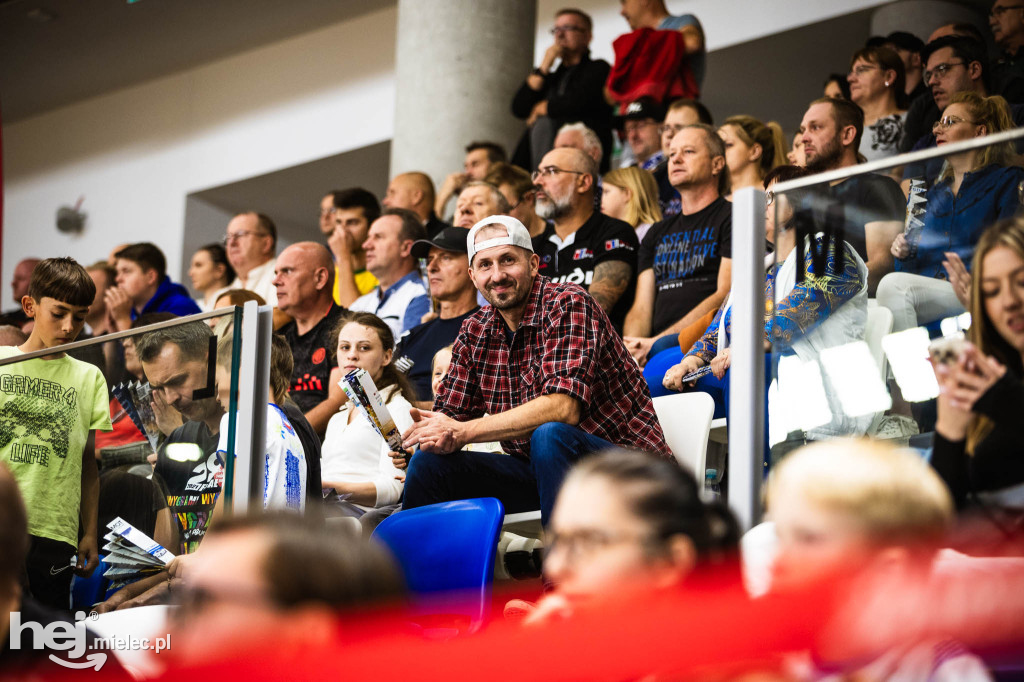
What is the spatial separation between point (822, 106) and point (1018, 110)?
71cm

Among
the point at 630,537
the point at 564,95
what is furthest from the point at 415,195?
the point at 630,537

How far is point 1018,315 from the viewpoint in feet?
5.40

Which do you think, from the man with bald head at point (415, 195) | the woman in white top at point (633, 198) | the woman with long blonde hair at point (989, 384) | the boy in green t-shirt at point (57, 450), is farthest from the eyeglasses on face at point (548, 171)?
the woman with long blonde hair at point (989, 384)

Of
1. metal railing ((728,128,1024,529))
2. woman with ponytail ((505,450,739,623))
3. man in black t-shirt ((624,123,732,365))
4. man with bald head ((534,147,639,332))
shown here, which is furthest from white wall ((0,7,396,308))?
woman with ponytail ((505,450,739,623))

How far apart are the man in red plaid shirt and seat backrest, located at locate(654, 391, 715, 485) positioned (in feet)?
0.27

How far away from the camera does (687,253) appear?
13.6 feet

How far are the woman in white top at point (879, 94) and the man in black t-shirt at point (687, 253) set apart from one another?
699 mm

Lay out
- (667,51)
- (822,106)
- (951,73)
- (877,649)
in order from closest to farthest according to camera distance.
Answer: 1. (877,649)
2. (822,106)
3. (951,73)
4. (667,51)

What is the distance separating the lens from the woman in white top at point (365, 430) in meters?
3.42

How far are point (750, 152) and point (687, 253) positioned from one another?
58 centimetres

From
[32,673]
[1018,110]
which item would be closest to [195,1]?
[1018,110]

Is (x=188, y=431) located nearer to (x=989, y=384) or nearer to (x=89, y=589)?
(x=89, y=589)

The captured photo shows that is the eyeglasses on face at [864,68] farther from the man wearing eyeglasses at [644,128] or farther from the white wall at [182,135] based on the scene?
the white wall at [182,135]

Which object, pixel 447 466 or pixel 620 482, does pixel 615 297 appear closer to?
pixel 447 466
